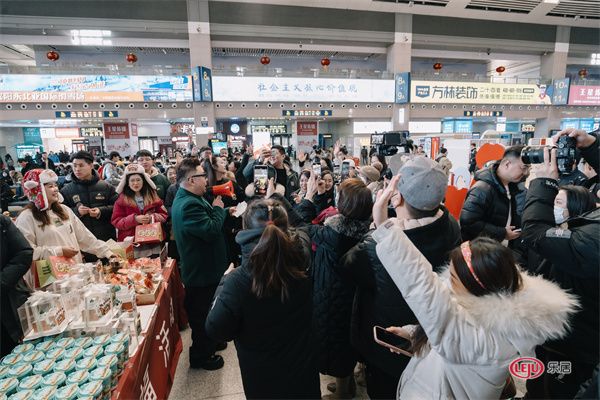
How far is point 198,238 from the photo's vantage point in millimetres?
2227

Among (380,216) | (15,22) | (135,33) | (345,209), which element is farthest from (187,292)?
(15,22)

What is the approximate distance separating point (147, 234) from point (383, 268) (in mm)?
2164

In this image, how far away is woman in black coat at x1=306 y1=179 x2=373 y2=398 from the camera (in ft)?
5.80

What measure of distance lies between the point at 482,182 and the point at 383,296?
1511mm

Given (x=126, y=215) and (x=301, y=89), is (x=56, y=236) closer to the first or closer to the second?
(x=126, y=215)

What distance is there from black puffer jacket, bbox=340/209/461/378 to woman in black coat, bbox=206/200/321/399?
0.27 metres

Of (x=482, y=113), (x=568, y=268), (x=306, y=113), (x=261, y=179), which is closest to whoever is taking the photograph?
(x=568, y=268)

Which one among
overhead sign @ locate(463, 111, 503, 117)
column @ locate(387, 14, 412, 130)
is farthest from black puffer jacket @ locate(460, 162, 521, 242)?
overhead sign @ locate(463, 111, 503, 117)

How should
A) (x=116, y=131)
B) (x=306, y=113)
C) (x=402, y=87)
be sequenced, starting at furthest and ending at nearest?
(x=402, y=87)
(x=306, y=113)
(x=116, y=131)

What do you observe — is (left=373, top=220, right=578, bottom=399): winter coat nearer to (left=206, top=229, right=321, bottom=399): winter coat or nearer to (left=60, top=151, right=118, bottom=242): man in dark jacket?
(left=206, top=229, right=321, bottom=399): winter coat

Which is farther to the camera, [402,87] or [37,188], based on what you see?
[402,87]

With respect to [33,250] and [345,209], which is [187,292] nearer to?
[33,250]

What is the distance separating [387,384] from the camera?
5.12ft

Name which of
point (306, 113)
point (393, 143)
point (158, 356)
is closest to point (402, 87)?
point (306, 113)
